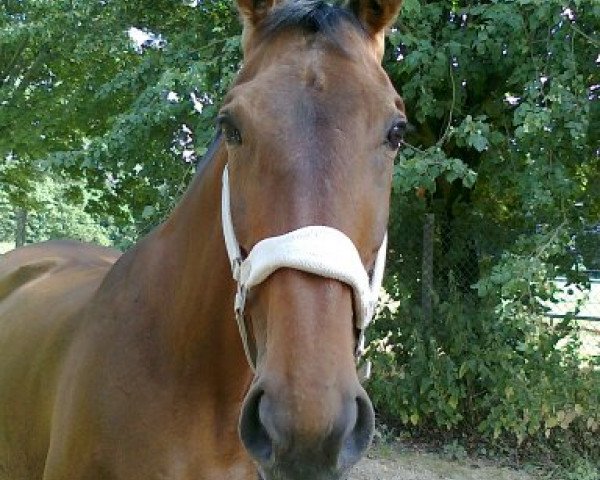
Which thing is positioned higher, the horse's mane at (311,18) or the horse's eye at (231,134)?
the horse's mane at (311,18)

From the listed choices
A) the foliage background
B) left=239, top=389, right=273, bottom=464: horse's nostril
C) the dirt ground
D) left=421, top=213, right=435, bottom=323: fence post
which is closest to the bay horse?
left=239, top=389, right=273, bottom=464: horse's nostril

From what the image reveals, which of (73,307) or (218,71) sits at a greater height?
(218,71)

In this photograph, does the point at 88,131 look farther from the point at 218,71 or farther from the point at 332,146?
the point at 332,146

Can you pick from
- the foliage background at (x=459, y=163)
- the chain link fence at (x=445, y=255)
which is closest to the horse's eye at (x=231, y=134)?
the foliage background at (x=459, y=163)

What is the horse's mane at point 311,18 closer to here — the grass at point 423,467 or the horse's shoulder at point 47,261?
the horse's shoulder at point 47,261

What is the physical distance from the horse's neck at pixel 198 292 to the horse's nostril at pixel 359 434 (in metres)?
0.59

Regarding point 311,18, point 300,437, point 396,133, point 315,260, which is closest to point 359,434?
point 300,437

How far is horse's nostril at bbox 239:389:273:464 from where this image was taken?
130cm

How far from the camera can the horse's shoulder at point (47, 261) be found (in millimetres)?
3357

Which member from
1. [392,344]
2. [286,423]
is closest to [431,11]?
[392,344]

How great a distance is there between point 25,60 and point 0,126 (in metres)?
1.51

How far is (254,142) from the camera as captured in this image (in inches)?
59.3

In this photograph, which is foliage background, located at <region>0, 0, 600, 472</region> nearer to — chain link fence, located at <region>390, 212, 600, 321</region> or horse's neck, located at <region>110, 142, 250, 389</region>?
chain link fence, located at <region>390, 212, 600, 321</region>

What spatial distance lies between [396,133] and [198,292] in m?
0.71
